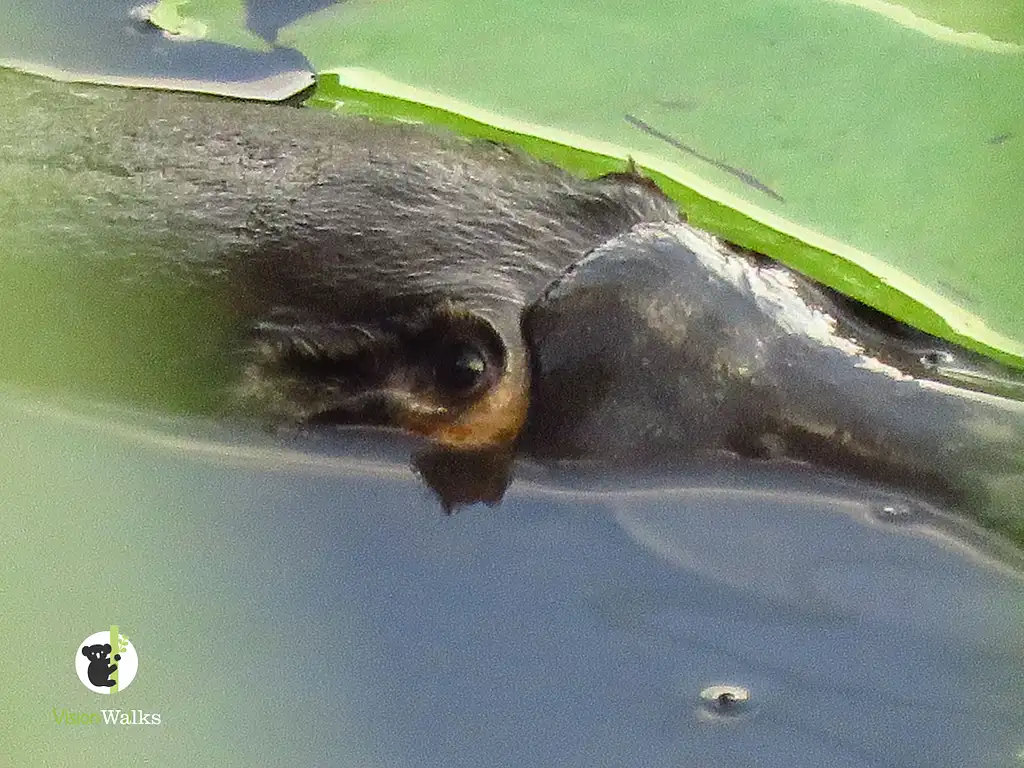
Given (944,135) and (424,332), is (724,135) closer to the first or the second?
(944,135)

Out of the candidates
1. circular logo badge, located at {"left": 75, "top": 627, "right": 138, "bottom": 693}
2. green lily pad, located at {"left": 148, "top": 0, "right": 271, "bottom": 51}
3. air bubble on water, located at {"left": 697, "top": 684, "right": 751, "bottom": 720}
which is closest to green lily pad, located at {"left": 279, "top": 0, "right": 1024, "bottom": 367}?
green lily pad, located at {"left": 148, "top": 0, "right": 271, "bottom": 51}

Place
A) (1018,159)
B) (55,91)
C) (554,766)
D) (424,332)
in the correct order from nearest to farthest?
(554,766) < (424,332) < (55,91) < (1018,159)

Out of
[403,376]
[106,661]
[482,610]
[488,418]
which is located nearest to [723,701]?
[482,610]

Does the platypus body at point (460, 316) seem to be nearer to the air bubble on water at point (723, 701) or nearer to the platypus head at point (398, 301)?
the platypus head at point (398, 301)

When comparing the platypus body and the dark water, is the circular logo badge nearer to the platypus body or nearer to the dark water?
the dark water

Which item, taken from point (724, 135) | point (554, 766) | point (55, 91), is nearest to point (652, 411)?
point (554, 766)

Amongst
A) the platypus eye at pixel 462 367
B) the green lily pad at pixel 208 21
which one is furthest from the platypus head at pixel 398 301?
the green lily pad at pixel 208 21

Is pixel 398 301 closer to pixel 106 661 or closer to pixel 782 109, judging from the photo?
pixel 106 661

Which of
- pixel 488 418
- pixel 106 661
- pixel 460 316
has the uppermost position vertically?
pixel 460 316
